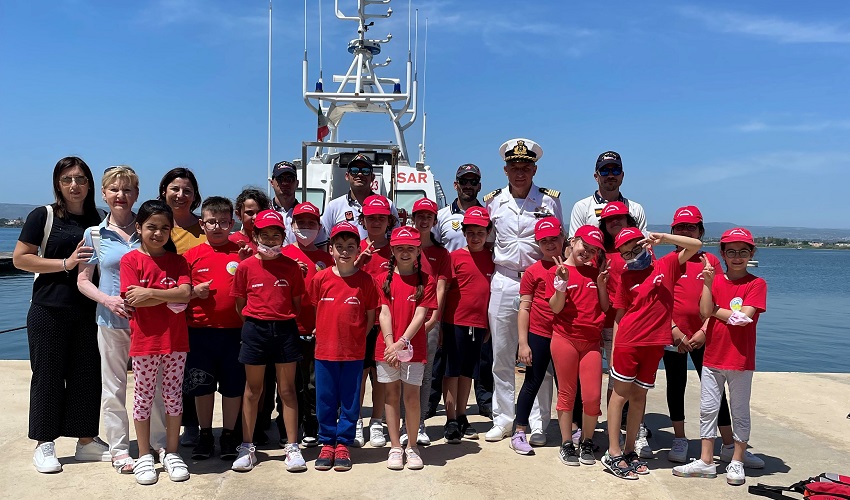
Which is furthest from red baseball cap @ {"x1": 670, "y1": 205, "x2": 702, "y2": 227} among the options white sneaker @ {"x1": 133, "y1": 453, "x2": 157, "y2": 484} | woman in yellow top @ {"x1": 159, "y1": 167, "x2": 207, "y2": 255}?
white sneaker @ {"x1": 133, "y1": 453, "x2": 157, "y2": 484}

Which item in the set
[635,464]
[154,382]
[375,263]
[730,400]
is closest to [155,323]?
[154,382]

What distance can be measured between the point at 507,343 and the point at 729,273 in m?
1.56

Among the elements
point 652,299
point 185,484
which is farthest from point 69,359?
→ point 652,299

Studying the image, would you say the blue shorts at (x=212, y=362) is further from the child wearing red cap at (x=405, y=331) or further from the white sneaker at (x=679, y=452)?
the white sneaker at (x=679, y=452)

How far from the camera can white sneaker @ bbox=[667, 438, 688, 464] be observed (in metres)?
4.29

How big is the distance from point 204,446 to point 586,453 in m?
2.50

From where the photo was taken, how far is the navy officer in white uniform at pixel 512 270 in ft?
15.1

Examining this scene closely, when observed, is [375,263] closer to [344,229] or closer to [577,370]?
[344,229]

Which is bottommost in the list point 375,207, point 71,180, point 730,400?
point 730,400

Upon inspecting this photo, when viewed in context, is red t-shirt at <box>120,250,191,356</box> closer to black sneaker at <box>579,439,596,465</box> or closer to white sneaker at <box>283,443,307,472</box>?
white sneaker at <box>283,443,307,472</box>

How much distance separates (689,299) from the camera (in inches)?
169

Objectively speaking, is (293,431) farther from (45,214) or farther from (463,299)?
(45,214)

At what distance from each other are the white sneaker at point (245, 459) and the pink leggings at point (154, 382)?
0.46m

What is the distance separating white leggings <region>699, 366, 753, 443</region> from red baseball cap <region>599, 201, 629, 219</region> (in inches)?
44.4
